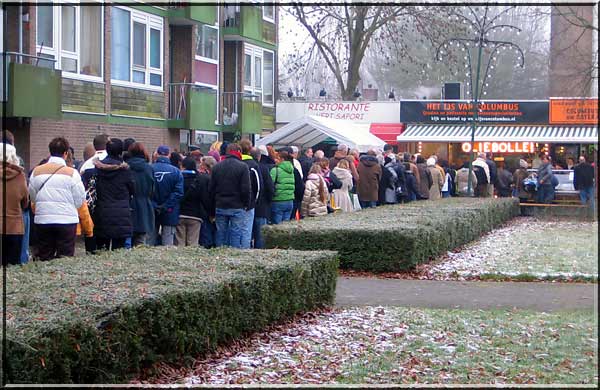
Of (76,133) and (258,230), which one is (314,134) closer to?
Result: (76,133)

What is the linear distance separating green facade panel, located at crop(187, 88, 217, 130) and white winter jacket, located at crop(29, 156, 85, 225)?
751 inches

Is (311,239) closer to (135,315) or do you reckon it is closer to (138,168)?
(138,168)

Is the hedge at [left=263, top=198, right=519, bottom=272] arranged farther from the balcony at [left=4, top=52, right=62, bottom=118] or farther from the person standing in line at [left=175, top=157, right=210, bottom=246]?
the balcony at [left=4, top=52, right=62, bottom=118]

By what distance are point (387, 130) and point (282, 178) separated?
29925 millimetres

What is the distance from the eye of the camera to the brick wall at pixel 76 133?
21.7 m

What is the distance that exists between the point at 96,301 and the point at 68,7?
18073mm

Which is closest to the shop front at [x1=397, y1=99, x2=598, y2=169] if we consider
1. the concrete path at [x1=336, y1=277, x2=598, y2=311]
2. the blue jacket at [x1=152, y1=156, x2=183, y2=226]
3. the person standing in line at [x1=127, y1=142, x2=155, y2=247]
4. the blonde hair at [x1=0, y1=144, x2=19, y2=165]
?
the concrete path at [x1=336, y1=277, x2=598, y2=311]

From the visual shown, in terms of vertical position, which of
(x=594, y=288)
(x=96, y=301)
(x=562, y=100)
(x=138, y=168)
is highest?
(x=562, y=100)

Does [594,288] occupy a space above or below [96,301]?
below

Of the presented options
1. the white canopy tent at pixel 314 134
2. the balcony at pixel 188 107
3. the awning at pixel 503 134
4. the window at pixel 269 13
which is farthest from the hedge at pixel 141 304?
the awning at pixel 503 134

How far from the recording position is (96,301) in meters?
6.45

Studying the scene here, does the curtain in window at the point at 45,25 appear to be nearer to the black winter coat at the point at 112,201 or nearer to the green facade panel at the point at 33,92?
the green facade panel at the point at 33,92

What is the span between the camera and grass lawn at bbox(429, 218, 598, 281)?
1404cm

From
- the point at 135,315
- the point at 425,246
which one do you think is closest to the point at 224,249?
the point at 135,315
